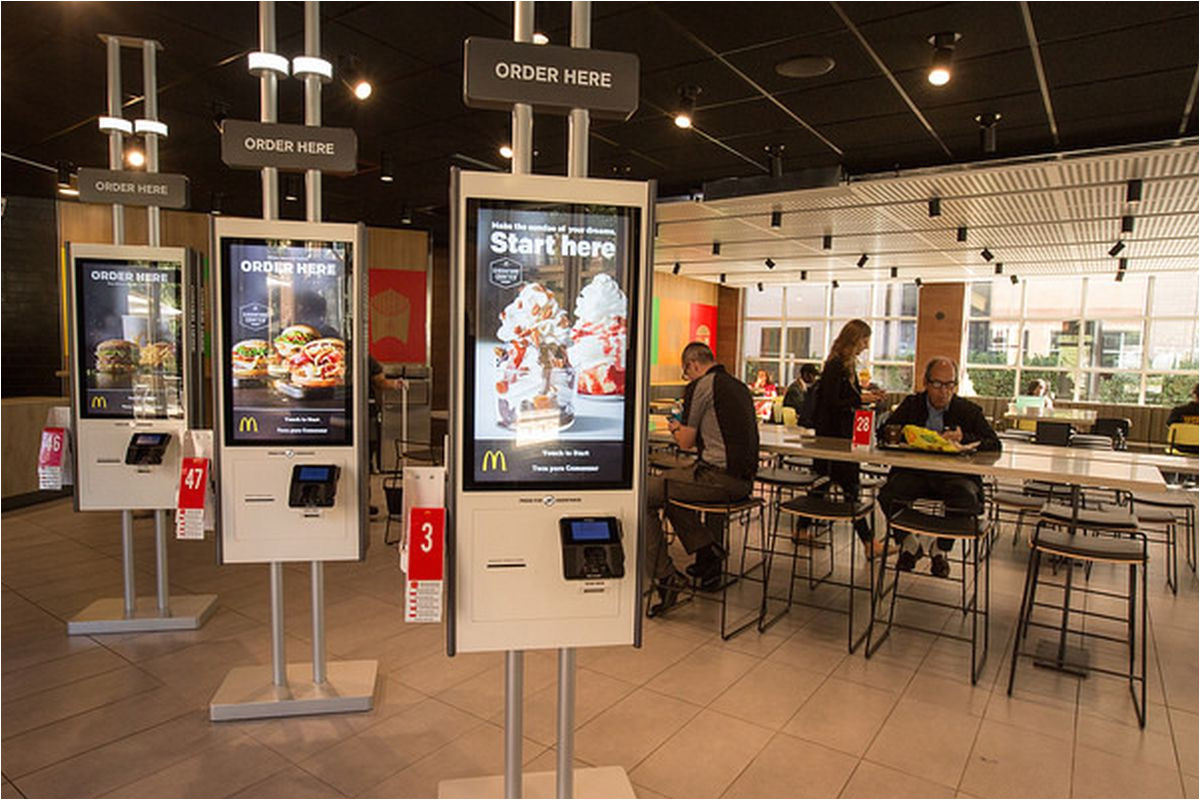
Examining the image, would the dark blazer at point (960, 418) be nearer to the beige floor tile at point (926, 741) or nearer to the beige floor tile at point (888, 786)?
the beige floor tile at point (926, 741)

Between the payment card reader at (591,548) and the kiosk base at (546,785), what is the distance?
2.95ft

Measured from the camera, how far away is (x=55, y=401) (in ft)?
22.2

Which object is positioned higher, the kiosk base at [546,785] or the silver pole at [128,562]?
the silver pole at [128,562]

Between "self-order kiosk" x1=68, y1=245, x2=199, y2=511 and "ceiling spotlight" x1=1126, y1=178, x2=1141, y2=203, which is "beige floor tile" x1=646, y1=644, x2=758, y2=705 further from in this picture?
"ceiling spotlight" x1=1126, y1=178, x2=1141, y2=203

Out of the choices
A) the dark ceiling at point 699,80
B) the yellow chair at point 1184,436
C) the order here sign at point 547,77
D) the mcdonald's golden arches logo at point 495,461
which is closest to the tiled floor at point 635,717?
the mcdonald's golden arches logo at point 495,461

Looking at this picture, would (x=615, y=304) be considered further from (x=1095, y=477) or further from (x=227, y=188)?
(x=227, y=188)

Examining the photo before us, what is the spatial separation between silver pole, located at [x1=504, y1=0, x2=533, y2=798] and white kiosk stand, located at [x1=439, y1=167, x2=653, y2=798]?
120 millimetres

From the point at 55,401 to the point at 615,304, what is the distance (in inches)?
282

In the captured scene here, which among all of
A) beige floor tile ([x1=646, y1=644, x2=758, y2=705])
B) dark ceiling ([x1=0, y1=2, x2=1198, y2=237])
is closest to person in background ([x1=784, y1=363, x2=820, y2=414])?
dark ceiling ([x1=0, y1=2, x2=1198, y2=237])

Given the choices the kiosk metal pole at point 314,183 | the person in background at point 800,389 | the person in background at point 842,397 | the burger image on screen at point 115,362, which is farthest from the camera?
the person in background at point 800,389

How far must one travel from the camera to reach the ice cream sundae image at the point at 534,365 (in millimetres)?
1932

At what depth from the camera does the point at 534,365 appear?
1.95 metres

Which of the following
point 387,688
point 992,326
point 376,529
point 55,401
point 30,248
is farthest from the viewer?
point 992,326

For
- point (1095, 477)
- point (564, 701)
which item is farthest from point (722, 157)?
point (564, 701)
